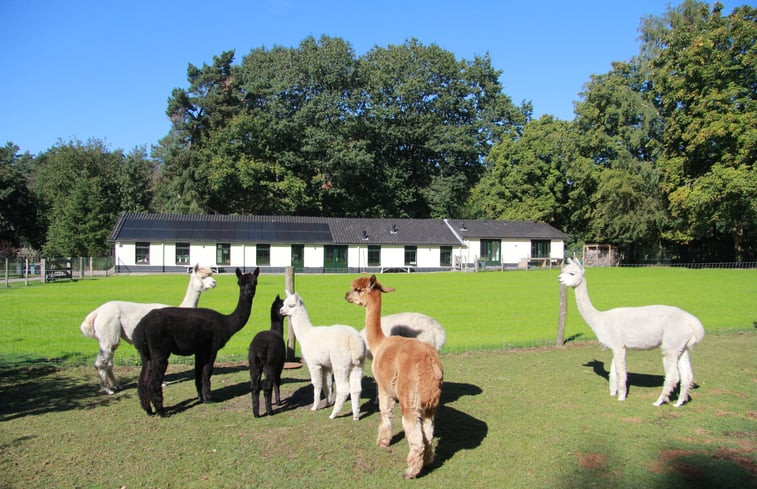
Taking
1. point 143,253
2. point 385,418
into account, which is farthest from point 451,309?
point 143,253

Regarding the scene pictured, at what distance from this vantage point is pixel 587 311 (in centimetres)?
976

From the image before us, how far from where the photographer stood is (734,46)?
4934 centimetres

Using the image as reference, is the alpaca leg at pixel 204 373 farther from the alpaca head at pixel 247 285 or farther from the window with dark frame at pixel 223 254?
the window with dark frame at pixel 223 254

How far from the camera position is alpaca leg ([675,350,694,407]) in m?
8.71

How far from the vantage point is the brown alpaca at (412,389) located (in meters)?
5.89

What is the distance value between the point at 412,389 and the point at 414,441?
552mm

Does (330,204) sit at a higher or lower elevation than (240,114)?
lower

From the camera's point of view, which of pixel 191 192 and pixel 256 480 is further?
pixel 191 192

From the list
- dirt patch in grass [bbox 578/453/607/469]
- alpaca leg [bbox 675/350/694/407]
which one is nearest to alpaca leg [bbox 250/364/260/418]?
dirt patch in grass [bbox 578/453/607/469]

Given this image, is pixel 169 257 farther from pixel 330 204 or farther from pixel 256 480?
pixel 256 480

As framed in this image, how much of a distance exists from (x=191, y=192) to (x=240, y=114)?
1094 cm

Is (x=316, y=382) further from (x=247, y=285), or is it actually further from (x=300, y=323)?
(x=247, y=285)

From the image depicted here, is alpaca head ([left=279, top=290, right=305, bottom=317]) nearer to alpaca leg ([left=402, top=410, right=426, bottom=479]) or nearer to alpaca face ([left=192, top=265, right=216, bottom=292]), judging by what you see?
alpaca face ([left=192, top=265, right=216, bottom=292])

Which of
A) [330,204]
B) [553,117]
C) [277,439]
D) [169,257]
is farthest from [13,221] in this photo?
[277,439]
